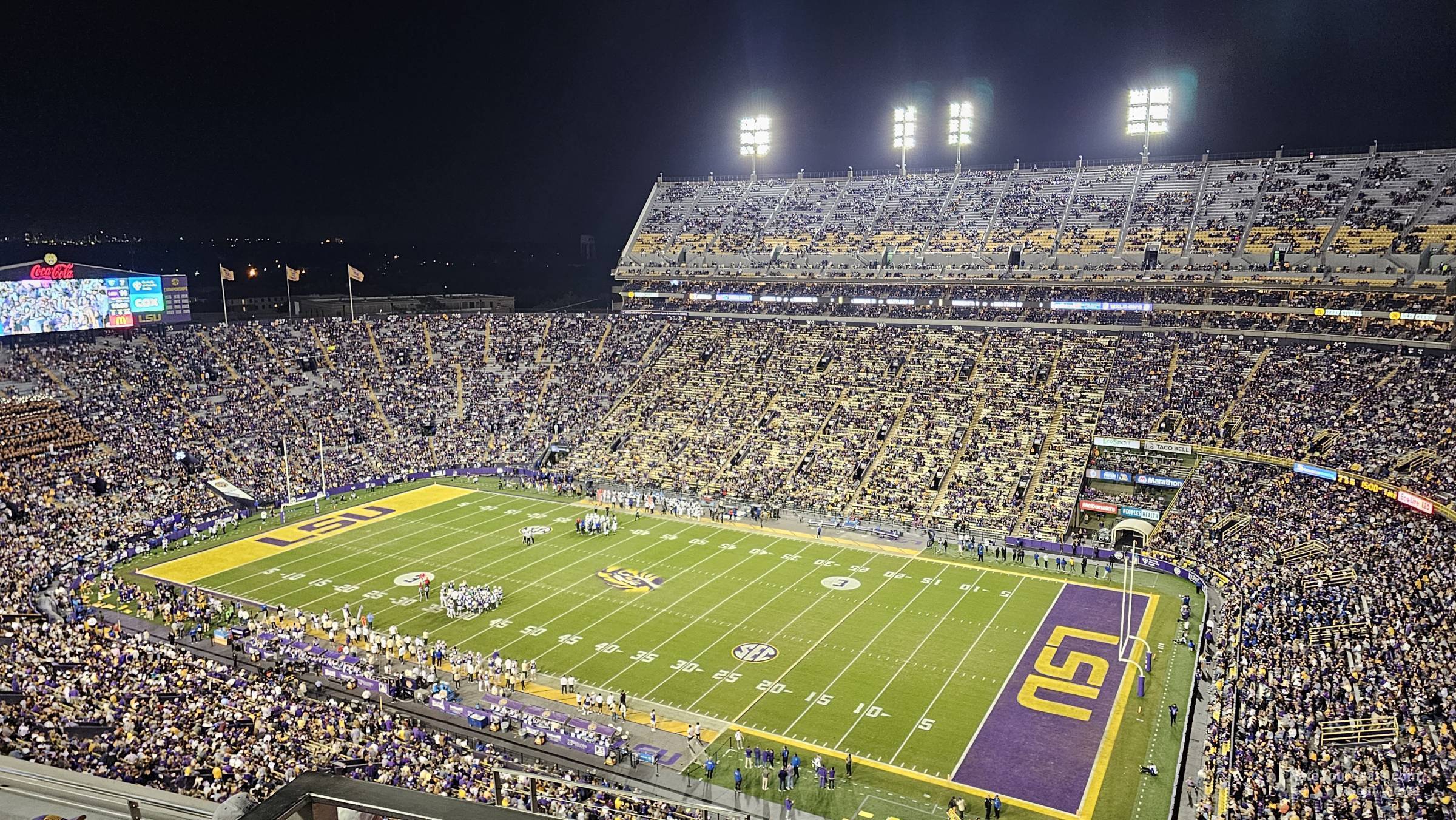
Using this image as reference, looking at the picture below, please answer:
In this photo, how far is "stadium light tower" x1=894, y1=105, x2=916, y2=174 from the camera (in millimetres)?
68000

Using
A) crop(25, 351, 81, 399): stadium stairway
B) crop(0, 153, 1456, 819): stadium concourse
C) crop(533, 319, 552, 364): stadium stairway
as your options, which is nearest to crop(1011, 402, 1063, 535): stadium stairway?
crop(0, 153, 1456, 819): stadium concourse

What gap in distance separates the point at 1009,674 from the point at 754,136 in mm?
56455

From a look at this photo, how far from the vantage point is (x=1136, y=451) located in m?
42.6

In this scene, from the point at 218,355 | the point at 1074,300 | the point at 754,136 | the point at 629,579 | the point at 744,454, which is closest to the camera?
the point at 629,579

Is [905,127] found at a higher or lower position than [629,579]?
higher

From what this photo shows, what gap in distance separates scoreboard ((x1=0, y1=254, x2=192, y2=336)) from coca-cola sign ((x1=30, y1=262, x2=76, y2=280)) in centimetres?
3

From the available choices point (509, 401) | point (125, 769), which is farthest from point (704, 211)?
point (125, 769)

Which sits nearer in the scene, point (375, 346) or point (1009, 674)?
point (1009, 674)

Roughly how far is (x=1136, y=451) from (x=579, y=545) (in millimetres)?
25642

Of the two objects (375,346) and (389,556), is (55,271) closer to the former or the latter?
(375,346)

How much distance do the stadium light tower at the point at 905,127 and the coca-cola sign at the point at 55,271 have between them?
5318cm

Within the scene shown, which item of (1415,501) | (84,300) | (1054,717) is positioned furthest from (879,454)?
(84,300)

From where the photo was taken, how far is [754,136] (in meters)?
73.6

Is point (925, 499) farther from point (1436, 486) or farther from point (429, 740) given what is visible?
point (429, 740)
